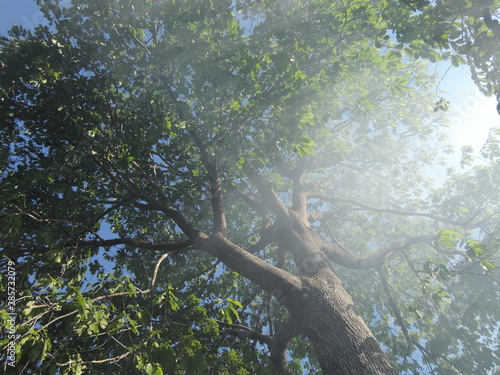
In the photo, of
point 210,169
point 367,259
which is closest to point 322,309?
point 367,259

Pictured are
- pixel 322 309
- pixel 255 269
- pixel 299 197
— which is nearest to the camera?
pixel 322 309

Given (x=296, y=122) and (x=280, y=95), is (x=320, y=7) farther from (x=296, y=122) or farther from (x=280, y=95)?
(x=296, y=122)

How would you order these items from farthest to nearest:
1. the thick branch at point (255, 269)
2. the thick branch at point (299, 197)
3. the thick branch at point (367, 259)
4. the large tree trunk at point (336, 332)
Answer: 1. the thick branch at point (299, 197)
2. the thick branch at point (367, 259)
3. the thick branch at point (255, 269)
4. the large tree trunk at point (336, 332)

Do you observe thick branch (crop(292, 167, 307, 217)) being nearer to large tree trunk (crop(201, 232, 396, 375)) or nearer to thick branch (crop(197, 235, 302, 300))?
large tree trunk (crop(201, 232, 396, 375))

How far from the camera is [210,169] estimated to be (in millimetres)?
5738

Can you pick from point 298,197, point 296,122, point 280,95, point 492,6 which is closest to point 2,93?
point 280,95

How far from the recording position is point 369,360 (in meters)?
3.47

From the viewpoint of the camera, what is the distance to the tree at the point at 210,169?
356cm

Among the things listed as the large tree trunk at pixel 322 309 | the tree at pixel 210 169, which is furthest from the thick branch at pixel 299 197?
the large tree trunk at pixel 322 309

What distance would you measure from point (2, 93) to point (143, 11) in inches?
143

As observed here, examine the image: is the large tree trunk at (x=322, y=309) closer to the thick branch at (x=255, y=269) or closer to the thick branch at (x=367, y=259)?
the thick branch at (x=255, y=269)

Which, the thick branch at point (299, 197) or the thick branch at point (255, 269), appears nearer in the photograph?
the thick branch at point (255, 269)

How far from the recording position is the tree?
3564 mm

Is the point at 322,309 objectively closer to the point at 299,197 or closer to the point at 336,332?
the point at 336,332
